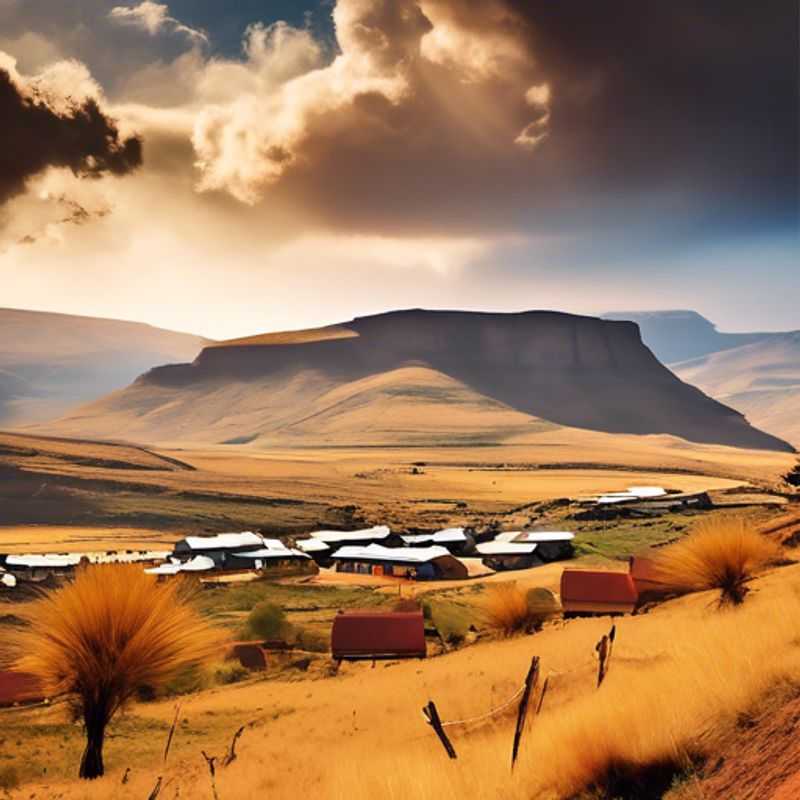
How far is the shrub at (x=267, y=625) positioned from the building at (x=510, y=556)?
24.8m

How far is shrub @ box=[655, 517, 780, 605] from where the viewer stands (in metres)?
19.7

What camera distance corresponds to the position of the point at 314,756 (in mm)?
14375

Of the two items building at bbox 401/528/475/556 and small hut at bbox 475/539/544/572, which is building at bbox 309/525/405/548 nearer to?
building at bbox 401/528/475/556

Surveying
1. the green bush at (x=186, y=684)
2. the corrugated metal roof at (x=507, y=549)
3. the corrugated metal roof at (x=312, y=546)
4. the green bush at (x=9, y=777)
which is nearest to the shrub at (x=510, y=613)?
the green bush at (x=186, y=684)

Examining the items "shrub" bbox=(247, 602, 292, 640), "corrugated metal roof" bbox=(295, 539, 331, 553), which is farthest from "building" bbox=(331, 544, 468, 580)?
"shrub" bbox=(247, 602, 292, 640)

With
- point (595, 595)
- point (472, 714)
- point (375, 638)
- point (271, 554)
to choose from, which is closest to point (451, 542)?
point (271, 554)

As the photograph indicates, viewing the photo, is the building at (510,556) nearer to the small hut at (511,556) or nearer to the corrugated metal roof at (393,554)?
the small hut at (511,556)

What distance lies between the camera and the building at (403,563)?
164 ft

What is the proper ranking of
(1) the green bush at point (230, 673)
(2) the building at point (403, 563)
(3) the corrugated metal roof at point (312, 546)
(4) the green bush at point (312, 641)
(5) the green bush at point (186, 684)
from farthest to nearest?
(3) the corrugated metal roof at point (312, 546) → (2) the building at point (403, 563) → (4) the green bush at point (312, 641) → (1) the green bush at point (230, 673) → (5) the green bush at point (186, 684)

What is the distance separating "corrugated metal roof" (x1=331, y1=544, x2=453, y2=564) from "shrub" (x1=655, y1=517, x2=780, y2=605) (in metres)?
29.8

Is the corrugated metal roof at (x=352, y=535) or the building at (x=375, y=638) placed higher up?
the building at (x=375, y=638)

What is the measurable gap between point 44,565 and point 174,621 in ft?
122

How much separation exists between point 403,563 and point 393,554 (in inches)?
67.8

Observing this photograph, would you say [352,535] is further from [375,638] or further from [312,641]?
[375,638]
